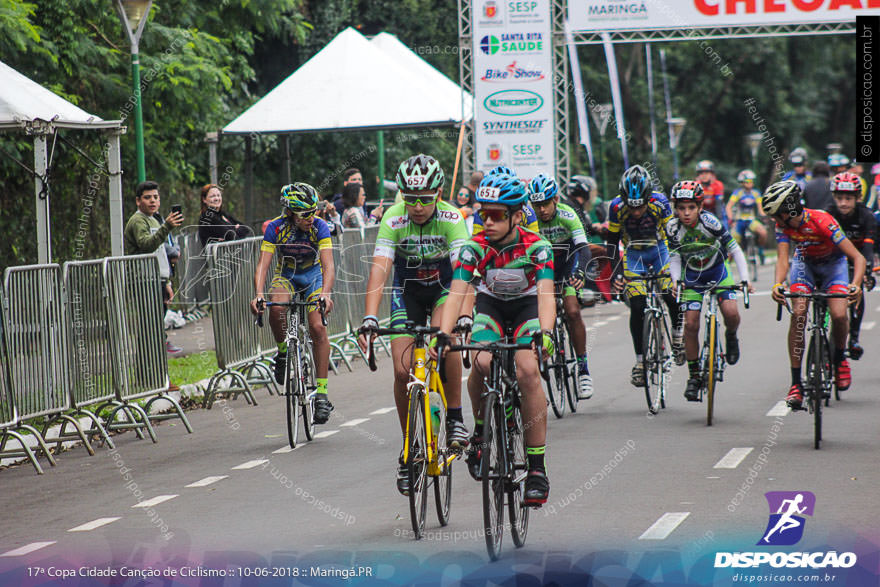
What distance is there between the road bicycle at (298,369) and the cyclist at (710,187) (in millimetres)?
14831

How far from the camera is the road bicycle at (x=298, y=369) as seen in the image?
10898 millimetres

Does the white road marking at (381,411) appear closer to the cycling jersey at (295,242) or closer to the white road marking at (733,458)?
the cycling jersey at (295,242)

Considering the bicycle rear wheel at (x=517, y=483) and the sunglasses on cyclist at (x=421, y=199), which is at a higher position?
the sunglasses on cyclist at (x=421, y=199)

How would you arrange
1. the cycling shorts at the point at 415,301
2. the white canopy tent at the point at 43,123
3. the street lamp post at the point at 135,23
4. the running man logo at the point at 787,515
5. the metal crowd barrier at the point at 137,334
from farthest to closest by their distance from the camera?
the street lamp post at the point at 135,23 → the white canopy tent at the point at 43,123 → the metal crowd barrier at the point at 137,334 → the cycling shorts at the point at 415,301 → the running man logo at the point at 787,515

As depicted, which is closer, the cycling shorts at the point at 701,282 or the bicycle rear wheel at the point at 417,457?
the bicycle rear wheel at the point at 417,457

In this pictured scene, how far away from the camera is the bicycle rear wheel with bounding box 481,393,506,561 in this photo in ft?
21.8

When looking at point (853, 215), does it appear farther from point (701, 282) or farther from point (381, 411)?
point (381, 411)

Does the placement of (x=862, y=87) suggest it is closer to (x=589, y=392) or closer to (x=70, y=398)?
(x=589, y=392)

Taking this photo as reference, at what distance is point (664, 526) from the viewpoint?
7.41m

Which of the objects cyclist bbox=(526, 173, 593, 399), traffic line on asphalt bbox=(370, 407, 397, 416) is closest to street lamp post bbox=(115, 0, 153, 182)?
traffic line on asphalt bbox=(370, 407, 397, 416)

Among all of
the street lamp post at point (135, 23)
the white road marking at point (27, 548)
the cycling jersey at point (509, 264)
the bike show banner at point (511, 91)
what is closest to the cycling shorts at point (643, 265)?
the cycling jersey at point (509, 264)

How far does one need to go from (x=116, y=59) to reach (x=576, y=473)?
13653 millimetres

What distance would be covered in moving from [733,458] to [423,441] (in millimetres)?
3162

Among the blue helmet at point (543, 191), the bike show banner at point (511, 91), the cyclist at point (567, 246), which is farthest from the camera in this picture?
the bike show banner at point (511, 91)
